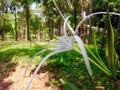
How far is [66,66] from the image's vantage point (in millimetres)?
6344

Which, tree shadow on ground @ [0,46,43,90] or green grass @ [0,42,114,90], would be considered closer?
green grass @ [0,42,114,90]

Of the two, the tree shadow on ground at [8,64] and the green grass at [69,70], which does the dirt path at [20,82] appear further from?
the green grass at [69,70]

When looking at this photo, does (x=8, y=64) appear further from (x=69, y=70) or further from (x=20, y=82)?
(x=69, y=70)

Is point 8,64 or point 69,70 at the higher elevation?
point 69,70

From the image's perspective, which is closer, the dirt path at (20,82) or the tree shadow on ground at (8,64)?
the dirt path at (20,82)

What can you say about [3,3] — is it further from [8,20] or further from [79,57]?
[79,57]

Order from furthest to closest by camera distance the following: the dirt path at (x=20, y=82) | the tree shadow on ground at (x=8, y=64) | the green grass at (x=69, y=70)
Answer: the tree shadow on ground at (x=8, y=64)
the dirt path at (x=20, y=82)
the green grass at (x=69, y=70)

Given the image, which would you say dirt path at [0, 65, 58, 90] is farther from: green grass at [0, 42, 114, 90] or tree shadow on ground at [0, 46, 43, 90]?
green grass at [0, 42, 114, 90]

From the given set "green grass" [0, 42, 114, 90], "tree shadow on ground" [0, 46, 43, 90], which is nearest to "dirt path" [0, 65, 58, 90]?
"tree shadow on ground" [0, 46, 43, 90]

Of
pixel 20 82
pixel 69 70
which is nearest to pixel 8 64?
pixel 20 82

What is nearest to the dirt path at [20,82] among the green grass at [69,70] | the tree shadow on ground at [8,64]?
the tree shadow on ground at [8,64]

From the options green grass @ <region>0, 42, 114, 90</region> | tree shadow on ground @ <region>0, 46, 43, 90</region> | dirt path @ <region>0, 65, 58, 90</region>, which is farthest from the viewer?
tree shadow on ground @ <region>0, 46, 43, 90</region>

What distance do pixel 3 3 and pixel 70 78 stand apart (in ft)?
93.3

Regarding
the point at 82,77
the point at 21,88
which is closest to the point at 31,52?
the point at 21,88
